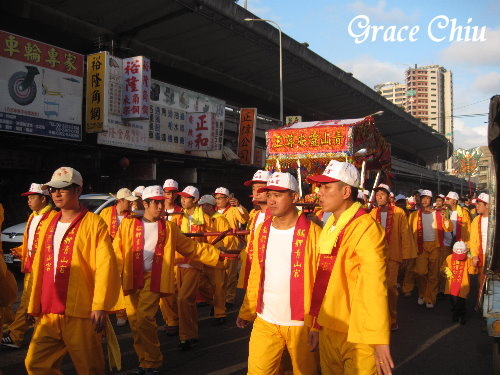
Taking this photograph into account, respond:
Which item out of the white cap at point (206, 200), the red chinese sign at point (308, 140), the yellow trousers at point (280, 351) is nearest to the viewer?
the yellow trousers at point (280, 351)

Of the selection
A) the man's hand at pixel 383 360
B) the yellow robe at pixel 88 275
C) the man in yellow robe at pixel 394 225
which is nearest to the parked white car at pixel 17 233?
the man in yellow robe at pixel 394 225

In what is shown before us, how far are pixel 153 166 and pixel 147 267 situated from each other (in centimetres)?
1291

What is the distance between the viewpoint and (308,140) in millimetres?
9984

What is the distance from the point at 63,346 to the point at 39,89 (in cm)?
1148

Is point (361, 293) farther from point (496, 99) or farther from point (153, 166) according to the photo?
point (153, 166)

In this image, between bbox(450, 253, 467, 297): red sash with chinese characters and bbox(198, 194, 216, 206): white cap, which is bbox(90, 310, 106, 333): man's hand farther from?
bbox(450, 253, 467, 297): red sash with chinese characters

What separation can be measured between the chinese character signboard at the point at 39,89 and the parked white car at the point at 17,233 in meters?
3.17

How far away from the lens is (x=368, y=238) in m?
3.03

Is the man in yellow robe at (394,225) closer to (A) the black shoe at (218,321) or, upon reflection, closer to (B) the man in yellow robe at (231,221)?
(B) the man in yellow robe at (231,221)

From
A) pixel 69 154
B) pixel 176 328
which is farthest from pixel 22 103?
pixel 176 328

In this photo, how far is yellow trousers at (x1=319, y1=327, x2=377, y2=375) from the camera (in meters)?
2.94

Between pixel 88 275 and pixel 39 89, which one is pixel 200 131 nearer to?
pixel 39 89

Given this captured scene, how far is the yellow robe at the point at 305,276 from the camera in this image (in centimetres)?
363

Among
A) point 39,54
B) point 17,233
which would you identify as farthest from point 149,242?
point 39,54
